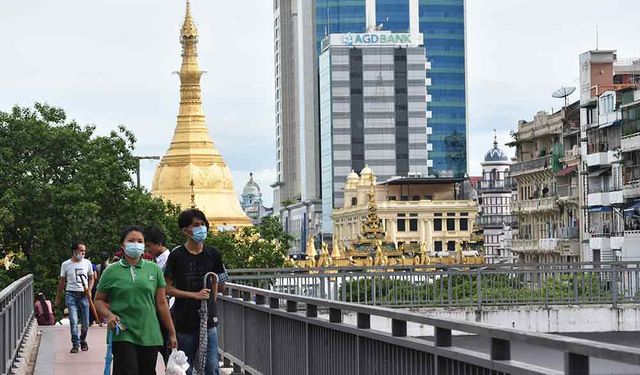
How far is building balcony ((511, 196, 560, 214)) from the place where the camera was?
12838 centimetres

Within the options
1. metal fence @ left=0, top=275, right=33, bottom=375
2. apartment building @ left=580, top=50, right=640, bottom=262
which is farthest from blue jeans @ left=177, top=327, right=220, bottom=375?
apartment building @ left=580, top=50, right=640, bottom=262

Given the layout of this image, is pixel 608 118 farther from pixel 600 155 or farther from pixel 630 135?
pixel 630 135

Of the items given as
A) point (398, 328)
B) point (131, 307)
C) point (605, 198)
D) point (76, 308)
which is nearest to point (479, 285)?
point (76, 308)

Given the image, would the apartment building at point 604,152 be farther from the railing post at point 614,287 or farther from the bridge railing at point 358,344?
the bridge railing at point 358,344

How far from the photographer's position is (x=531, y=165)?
135 meters

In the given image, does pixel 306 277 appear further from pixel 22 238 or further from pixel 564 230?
pixel 564 230

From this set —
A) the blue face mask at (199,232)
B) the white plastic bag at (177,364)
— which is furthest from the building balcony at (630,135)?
the white plastic bag at (177,364)

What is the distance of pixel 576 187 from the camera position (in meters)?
122

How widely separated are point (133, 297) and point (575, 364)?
6.58m

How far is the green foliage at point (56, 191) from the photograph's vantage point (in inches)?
2283

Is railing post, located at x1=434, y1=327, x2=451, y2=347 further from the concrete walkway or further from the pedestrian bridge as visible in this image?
the concrete walkway

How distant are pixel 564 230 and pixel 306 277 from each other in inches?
3474

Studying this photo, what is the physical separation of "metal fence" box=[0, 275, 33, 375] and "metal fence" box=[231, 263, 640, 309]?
11853 millimetres

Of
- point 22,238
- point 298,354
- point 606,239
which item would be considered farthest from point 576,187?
point 298,354
